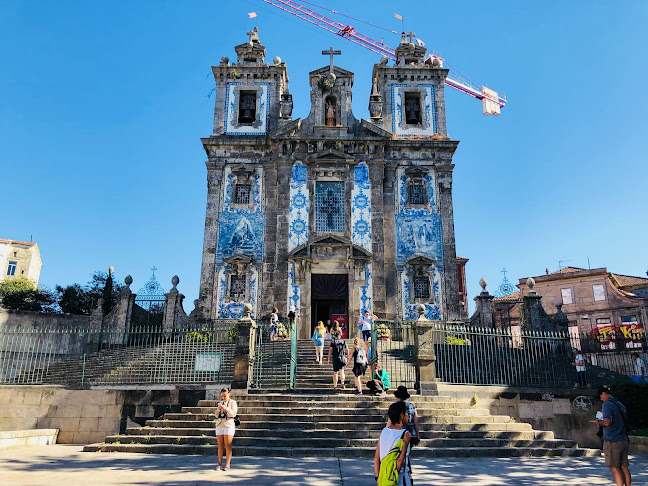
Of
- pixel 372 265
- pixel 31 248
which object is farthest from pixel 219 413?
pixel 31 248

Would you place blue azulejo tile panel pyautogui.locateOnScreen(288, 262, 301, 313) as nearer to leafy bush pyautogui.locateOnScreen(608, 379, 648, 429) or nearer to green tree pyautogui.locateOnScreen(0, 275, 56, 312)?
leafy bush pyautogui.locateOnScreen(608, 379, 648, 429)

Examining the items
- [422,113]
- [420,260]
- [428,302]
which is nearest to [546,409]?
[428,302]

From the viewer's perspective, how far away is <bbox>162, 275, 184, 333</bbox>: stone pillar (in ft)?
69.3

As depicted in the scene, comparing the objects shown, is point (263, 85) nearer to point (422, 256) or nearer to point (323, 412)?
point (422, 256)

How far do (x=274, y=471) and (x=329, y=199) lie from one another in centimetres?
1634

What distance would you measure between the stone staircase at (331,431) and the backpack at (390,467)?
18.1ft

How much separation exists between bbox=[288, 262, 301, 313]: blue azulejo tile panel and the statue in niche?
7.48m

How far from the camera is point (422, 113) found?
25312 mm

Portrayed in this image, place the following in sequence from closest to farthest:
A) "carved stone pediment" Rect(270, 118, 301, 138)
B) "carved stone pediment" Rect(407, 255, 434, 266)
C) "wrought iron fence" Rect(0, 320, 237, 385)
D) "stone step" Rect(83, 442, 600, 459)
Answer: "stone step" Rect(83, 442, 600, 459), "wrought iron fence" Rect(0, 320, 237, 385), "carved stone pediment" Rect(407, 255, 434, 266), "carved stone pediment" Rect(270, 118, 301, 138)

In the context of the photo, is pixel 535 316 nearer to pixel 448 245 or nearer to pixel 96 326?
pixel 448 245

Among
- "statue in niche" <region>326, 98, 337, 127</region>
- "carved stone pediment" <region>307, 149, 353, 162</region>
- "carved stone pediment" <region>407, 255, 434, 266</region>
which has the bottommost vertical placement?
"carved stone pediment" <region>407, 255, 434, 266</region>

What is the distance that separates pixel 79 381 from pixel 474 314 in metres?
15.4

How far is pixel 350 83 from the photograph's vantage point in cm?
2553

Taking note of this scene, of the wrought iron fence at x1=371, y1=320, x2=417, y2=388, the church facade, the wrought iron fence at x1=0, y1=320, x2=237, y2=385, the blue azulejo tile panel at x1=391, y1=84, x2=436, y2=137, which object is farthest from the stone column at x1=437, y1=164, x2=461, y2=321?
the wrought iron fence at x1=0, y1=320, x2=237, y2=385
